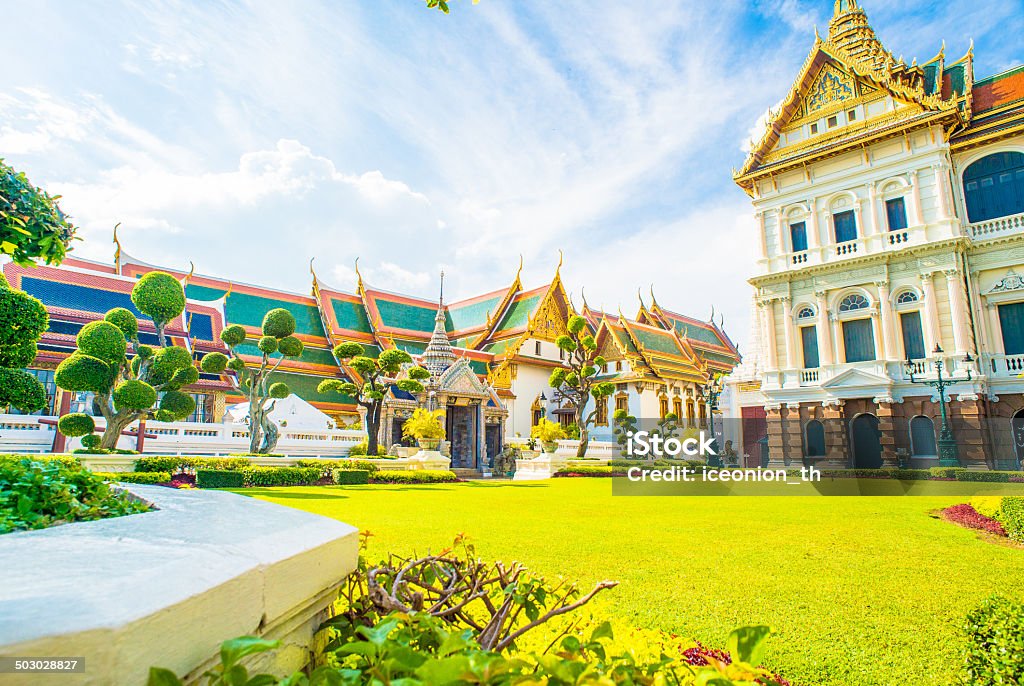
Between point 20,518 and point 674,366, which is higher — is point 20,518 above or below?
below

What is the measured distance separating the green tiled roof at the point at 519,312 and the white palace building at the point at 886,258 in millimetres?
12567

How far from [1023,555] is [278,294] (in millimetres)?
29374

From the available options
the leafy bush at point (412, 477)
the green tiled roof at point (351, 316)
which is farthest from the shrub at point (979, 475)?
the green tiled roof at point (351, 316)

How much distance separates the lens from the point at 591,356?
102ft

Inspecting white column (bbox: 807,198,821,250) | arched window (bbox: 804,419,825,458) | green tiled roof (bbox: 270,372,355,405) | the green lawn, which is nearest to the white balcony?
white column (bbox: 807,198,821,250)

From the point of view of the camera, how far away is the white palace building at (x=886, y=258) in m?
17.5

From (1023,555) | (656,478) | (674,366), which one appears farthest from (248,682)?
(674,366)

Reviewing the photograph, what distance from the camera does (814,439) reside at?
19797 mm

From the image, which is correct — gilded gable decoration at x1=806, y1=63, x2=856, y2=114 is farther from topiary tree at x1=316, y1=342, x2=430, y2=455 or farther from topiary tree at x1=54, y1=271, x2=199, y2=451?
topiary tree at x1=54, y1=271, x2=199, y2=451

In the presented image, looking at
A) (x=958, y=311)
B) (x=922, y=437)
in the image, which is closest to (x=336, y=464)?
(x=922, y=437)

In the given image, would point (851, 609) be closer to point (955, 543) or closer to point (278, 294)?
point (955, 543)

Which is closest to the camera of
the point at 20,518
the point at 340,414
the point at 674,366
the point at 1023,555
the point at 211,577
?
the point at 211,577

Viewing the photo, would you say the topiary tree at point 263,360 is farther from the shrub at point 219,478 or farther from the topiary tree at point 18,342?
the topiary tree at point 18,342

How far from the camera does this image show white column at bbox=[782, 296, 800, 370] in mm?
20469
